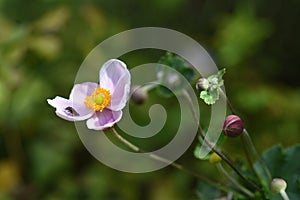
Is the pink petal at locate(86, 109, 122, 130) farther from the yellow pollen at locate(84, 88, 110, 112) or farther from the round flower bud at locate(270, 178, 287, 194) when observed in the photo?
the round flower bud at locate(270, 178, 287, 194)

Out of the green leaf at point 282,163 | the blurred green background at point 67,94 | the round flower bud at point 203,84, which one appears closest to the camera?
the round flower bud at point 203,84

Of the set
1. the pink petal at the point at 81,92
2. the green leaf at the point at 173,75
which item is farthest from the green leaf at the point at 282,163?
the pink petal at the point at 81,92

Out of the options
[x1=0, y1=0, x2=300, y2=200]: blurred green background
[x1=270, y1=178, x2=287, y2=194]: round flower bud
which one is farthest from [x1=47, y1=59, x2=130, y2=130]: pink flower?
[x1=0, y1=0, x2=300, y2=200]: blurred green background

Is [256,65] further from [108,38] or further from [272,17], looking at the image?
[108,38]

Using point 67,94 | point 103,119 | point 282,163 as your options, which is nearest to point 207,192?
point 282,163

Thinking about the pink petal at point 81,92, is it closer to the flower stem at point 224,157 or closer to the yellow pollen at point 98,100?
the yellow pollen at point 98,100

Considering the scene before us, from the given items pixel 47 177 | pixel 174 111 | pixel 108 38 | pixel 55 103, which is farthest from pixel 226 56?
pixel 55 103

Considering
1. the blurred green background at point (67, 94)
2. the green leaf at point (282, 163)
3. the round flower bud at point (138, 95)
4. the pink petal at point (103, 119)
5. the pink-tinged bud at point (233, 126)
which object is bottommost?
the blurred green background at point (67, 94)

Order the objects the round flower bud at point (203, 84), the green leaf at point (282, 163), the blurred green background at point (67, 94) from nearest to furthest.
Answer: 1. the round flower bud at point (203, 84)
2. the green leaf at point (282, 163)
3. the blurred green background at point (67, 94)
